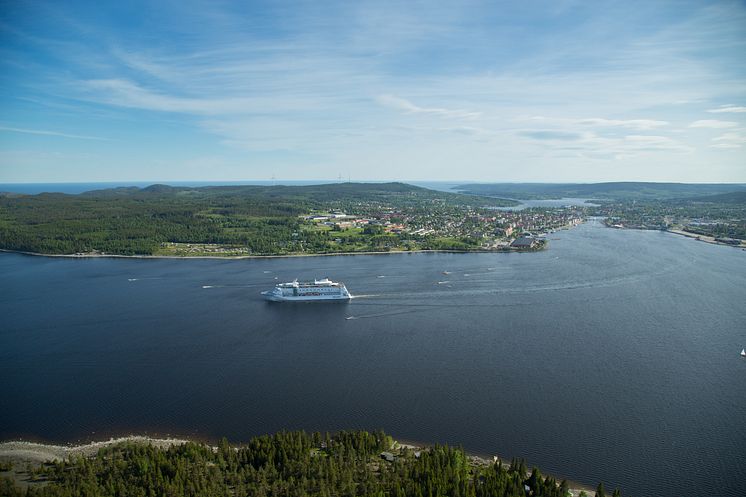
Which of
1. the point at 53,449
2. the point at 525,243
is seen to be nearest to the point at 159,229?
the point at 525,243

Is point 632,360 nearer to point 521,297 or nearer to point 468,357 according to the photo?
point 468,357

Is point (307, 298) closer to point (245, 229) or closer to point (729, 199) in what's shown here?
point (245, 229)

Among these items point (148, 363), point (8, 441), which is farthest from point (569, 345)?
point (8, 441)

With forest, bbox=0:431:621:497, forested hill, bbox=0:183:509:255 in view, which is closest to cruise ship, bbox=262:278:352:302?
forest, bbox=0:431:621:497

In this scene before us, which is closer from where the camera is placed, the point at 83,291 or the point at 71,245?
the point at 83,291

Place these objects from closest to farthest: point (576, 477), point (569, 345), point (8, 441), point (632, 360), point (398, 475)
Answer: point (398, 475)
point (576, 477)
point (8, 441)
point (632, 360)
point (569, 345)

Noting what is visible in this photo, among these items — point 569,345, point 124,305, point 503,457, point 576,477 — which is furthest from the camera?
point 124,305
